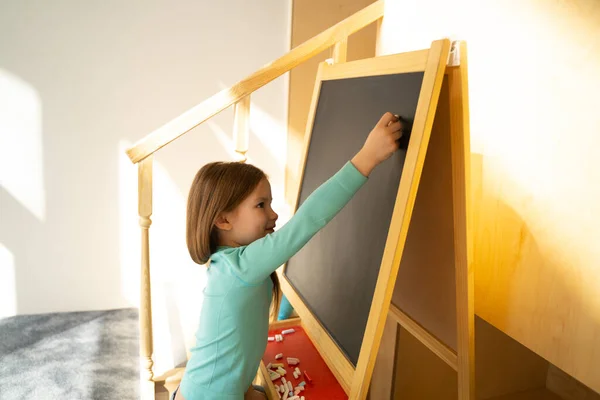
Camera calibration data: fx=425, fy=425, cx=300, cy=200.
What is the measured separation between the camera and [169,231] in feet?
8.59

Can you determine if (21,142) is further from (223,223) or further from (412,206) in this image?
(412,206)

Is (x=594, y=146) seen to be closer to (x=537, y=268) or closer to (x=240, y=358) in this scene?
(x=537, y=268)

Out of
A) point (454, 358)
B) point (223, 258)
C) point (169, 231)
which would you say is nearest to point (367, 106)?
point (223, 258)

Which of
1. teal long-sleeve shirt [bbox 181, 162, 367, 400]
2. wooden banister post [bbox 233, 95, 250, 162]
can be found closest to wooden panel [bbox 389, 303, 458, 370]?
teal long-sleeve shirt [bbox 181, 162, 367, 400]

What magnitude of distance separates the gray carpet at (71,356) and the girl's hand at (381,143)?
154cm

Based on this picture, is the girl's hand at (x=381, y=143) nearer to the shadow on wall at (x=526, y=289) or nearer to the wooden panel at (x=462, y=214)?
the wooden panel at (x=462, y=214)

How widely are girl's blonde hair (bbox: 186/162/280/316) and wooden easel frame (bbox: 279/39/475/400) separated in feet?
1.36

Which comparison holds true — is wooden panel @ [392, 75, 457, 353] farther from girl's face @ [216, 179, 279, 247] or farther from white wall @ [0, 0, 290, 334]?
white wall @ [0, 0, 290, 334]

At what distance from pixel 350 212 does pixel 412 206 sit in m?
A: 0.29

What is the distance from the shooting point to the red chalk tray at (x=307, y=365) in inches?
Result: 44.9

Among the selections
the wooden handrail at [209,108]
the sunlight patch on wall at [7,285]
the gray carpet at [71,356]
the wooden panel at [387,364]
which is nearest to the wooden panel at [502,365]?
the wooden panel at [387,364]

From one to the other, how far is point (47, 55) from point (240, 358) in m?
2.04

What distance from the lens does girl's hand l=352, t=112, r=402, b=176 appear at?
0.89 metres

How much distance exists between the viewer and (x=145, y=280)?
159 centimetres
